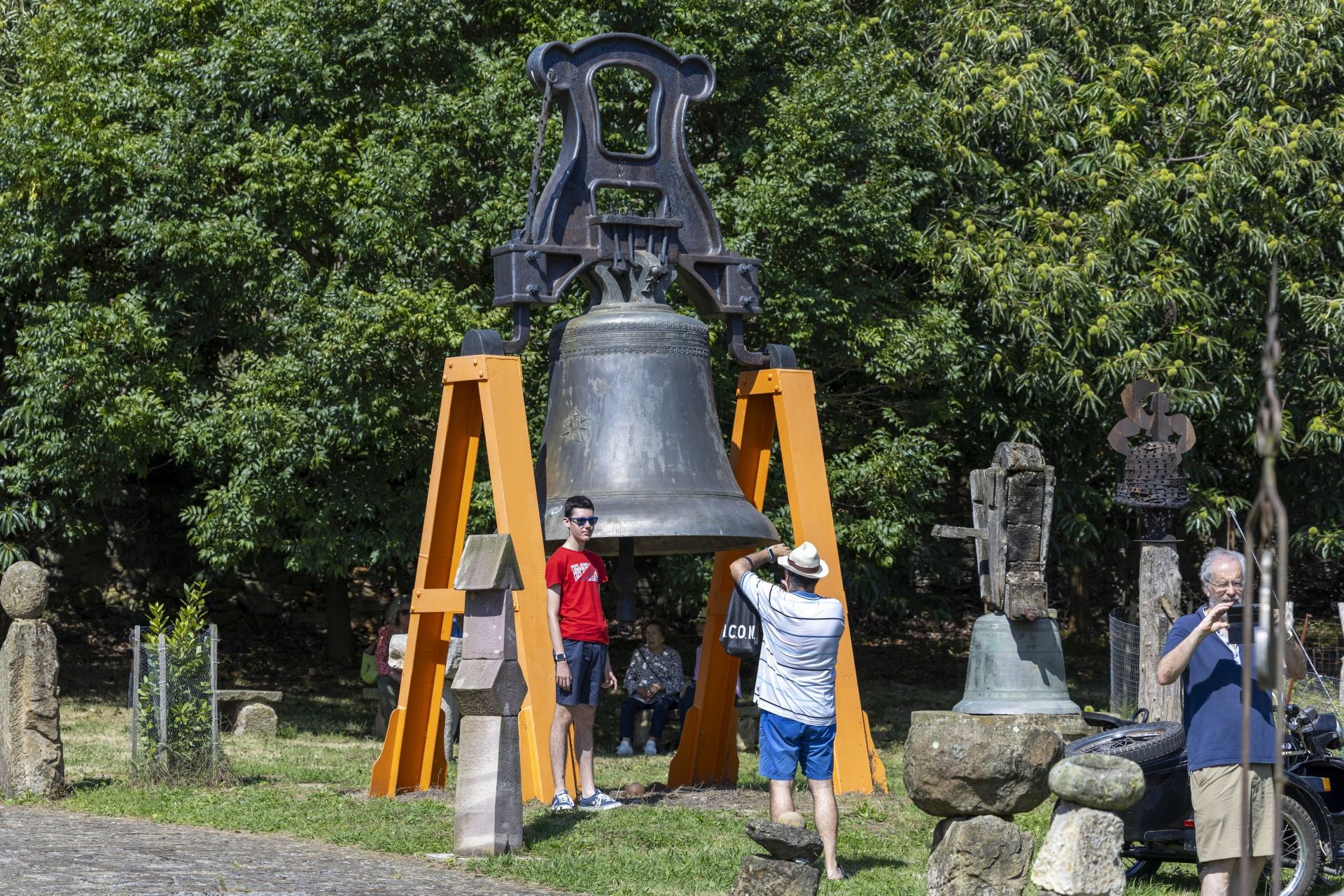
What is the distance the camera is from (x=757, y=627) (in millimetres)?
7648

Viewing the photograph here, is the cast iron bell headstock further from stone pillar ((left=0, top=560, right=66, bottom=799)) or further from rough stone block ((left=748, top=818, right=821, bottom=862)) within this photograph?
rough stone block ((left=748, top=818, right=821, bottom=862))

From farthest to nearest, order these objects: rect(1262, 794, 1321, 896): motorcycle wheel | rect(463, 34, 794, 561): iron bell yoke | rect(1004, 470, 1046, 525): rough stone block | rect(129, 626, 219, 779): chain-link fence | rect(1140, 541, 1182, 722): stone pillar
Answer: rect(1140, 541, 1182, 722): stone pillar, rect(129, 626, 219, 779): chain-link fence, rect(1004, 470, 1046, 525): rough stone block, rect(463, 34, 794, 561): iron bell yoke, rect(1262, 794, 1321, 896): motorcycle wheel

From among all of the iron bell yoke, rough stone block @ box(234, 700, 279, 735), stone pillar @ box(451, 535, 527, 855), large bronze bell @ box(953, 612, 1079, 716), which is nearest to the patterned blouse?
rough stone block @ box(234, 700, 279, 735)

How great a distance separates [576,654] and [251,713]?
20.9 feet

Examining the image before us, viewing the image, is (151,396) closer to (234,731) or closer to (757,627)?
(234,731)

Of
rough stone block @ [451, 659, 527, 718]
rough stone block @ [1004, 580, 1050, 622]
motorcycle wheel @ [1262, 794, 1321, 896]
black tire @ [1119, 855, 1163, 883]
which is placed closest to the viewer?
motorcycle wheel @ [1262, 794, 1321, 896]

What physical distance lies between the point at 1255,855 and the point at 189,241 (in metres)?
10.1

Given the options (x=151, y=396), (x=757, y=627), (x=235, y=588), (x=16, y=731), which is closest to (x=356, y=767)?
(x=16, y=731)

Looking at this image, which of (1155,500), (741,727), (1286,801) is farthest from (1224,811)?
(741,727)

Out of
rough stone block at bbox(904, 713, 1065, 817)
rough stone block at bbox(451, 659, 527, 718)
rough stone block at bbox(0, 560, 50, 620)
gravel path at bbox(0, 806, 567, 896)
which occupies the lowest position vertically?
gravel path at bbox(0, 806, 567, 896)

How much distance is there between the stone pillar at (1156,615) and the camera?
11.0m

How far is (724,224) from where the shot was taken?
13422 millimetres

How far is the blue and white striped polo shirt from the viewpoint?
6840mm

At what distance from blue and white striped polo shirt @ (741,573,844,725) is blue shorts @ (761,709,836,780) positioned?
1.6 inches
